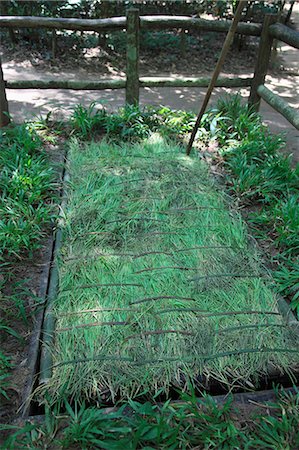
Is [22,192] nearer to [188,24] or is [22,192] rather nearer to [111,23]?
[111,23]

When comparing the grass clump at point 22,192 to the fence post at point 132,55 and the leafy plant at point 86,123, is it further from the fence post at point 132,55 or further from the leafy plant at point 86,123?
the fence post at point 132,55

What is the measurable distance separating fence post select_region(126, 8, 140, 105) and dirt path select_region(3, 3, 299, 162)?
0.96 feet

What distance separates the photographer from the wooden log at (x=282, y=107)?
3646 millimetres

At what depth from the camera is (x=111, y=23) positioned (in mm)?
4105

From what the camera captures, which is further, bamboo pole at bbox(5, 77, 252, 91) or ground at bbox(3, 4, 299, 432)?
ground at bbox(3, 4, 299, 432)

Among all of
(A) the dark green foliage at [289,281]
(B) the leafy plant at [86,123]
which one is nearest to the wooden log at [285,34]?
(B) the leafy plant at [86,123]

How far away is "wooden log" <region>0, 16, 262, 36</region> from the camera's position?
4047mm

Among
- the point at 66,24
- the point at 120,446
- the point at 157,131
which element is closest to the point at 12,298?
the point at 120,446

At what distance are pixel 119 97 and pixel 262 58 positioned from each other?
2108 mm

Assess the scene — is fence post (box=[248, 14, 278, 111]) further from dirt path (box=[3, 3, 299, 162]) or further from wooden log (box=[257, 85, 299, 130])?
dirt path (box=[3, 3, 299, 162])

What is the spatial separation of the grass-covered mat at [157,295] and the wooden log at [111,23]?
5.58ft

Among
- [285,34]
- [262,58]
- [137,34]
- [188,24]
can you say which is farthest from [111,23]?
[285,34]

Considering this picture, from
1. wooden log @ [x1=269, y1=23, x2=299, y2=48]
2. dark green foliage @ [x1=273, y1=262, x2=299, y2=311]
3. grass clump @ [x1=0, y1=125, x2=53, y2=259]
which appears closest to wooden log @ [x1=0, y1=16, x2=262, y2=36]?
wooden log @ [x1=269, y1=23, x2=299, y2=48]

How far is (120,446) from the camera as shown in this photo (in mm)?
1624
